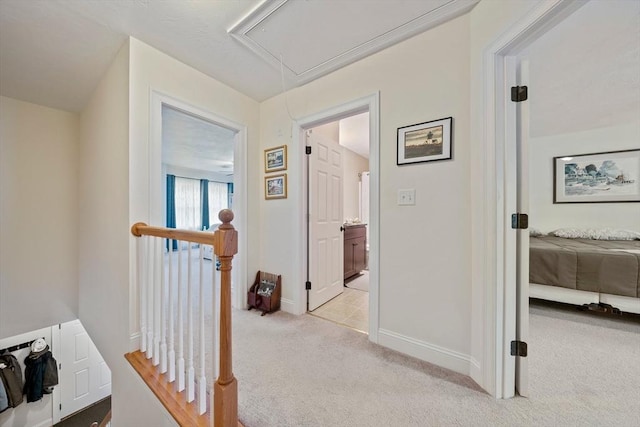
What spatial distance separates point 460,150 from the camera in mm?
1506

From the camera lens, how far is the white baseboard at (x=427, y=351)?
1468 millimetres

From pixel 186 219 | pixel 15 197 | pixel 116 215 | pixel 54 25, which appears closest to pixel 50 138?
pixel 15 197

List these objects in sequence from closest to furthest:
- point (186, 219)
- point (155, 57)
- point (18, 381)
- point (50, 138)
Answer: point (155, 57)
point (50, 138)
point (18, 381)
point (186, 219)

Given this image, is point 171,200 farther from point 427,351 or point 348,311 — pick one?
point 427,351

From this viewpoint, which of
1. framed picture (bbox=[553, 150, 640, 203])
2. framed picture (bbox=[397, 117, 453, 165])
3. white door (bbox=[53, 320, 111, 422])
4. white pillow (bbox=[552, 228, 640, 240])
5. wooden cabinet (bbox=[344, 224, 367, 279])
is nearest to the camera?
framed picture (bbox=[397, 117, 453, 165])

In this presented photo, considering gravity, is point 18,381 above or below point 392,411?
below

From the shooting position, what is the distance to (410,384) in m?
1.36

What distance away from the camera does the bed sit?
6.89ft

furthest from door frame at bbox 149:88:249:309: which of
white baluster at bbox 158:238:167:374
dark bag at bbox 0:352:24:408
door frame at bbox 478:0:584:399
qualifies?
dark bag at bbox 0:352:24:408

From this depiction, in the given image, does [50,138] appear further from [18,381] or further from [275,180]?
[18,381]

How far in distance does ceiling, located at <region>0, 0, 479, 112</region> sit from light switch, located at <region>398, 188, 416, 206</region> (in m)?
1.16

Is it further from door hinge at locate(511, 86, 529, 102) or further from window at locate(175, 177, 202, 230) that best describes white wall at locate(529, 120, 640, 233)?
window at locate(175, 177, 202, 230)

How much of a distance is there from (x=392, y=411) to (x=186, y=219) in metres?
7.18

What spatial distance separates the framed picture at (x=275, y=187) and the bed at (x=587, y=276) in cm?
290
